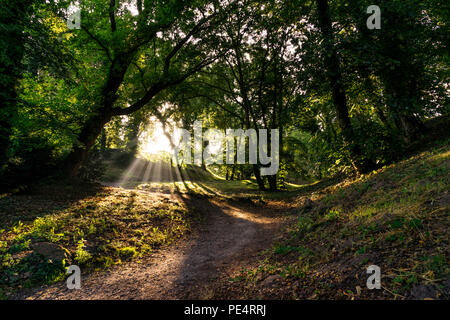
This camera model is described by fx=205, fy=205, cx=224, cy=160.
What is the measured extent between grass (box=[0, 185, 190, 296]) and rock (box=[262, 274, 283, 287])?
4.17 meters

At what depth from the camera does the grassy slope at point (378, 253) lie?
2.33m

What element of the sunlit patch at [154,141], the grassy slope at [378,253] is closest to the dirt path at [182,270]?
the grassy slope at [378,253]

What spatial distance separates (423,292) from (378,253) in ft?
3.11

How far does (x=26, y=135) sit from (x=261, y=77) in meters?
16.6

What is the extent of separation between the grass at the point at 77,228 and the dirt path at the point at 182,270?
500mm

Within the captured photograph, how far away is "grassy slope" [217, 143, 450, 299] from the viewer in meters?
2.33

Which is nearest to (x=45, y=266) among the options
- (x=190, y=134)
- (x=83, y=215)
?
(x=83, y=215)

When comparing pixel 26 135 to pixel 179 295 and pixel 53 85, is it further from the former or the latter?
pixel 179 295

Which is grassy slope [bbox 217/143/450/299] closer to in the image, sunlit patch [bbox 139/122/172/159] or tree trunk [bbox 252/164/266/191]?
tree trunk [bbox 252/164/266/191]

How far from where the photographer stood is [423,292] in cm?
206

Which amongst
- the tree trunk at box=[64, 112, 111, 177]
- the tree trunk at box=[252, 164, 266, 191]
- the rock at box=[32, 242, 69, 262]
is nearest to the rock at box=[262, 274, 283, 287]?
the rock at box=[32, 242, 69, 262]

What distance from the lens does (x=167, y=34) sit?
518 inches
